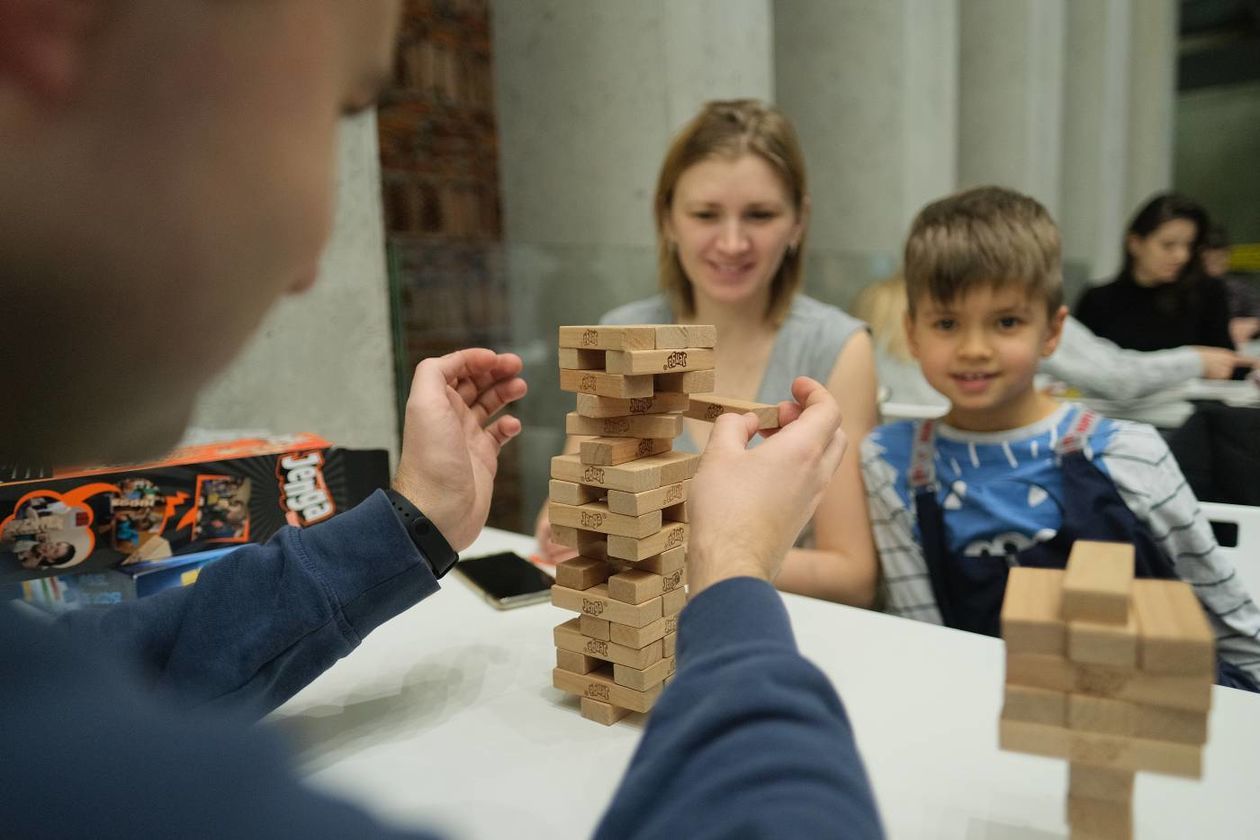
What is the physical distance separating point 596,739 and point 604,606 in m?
0.16

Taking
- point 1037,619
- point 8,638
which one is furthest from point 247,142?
point 1037,619

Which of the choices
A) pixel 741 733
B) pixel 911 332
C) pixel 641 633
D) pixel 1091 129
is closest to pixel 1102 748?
pixel 741 733

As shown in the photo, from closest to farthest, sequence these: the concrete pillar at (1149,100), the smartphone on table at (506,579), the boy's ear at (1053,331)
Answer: the smartphone on table at (506,579) → the boy's ear at (1053,331) → the concrete pillar at (1149,100)

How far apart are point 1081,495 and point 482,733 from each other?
113 cm

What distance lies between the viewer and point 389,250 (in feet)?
8.82

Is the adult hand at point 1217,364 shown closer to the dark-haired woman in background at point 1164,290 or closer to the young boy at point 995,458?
the dark-haired woman in background at point 1164,290

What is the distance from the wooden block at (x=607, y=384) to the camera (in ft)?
3.52

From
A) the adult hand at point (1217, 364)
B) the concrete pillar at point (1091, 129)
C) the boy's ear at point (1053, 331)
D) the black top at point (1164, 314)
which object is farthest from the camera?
the concrete pillar at point (1091, 129)

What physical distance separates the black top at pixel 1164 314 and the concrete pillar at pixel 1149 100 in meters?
6.68

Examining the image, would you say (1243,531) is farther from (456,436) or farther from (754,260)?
(456,436)

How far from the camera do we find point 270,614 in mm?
1052

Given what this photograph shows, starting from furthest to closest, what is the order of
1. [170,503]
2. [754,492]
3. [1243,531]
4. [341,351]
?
1. [341,351]
2. [1243,531]
3. [170,503]
4. [754,492]

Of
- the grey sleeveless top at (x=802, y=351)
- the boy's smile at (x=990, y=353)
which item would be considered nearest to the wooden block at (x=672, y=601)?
the boy's smile at (x=990, y=353)

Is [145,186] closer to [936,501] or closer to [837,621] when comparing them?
[837,621]
